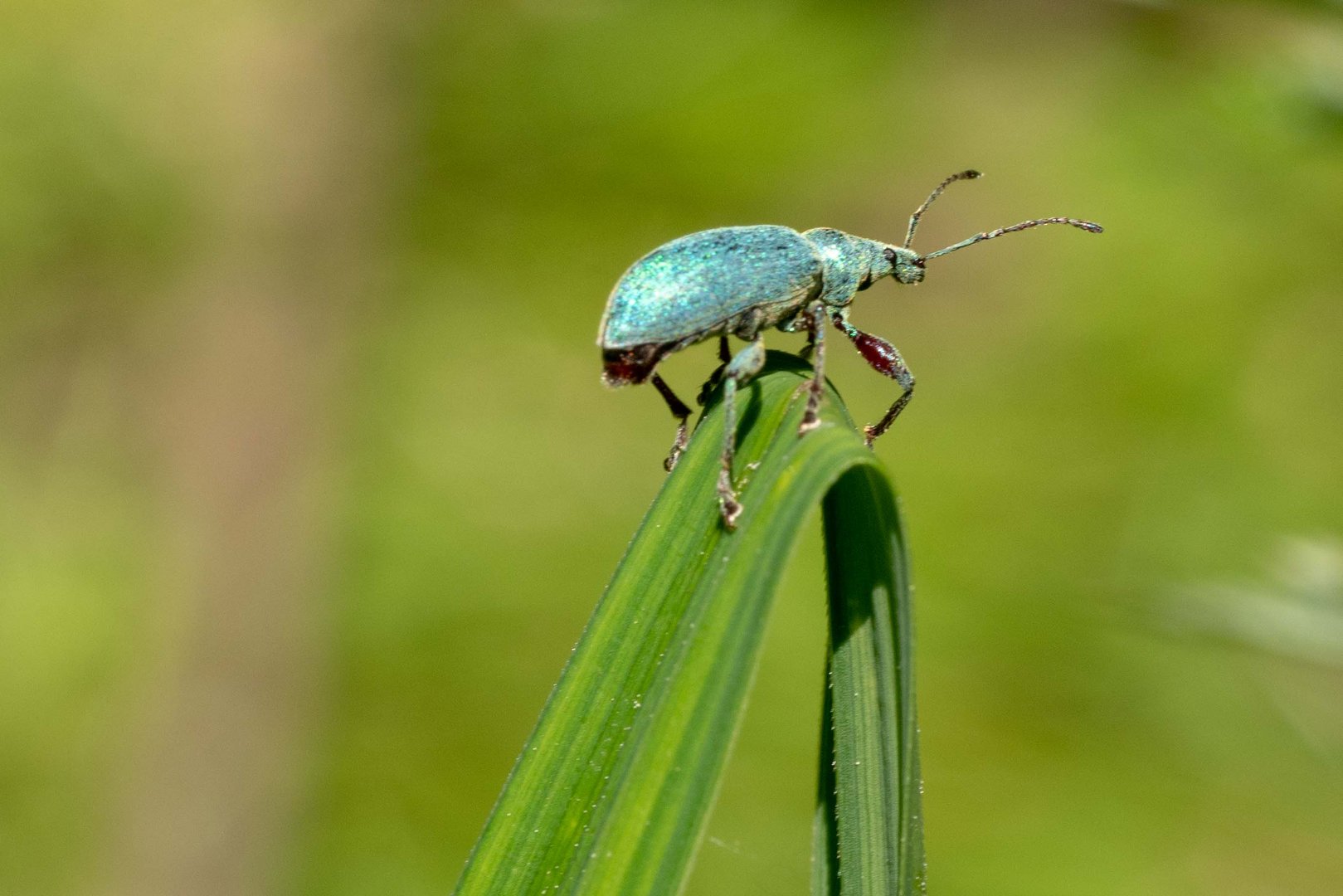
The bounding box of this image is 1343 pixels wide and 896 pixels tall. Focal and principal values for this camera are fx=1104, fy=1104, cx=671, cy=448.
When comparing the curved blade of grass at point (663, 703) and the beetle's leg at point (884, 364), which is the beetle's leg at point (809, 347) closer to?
the beetle's leg at point (884, 364)

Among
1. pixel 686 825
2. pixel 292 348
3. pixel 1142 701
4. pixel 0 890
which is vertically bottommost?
pixel 0 890

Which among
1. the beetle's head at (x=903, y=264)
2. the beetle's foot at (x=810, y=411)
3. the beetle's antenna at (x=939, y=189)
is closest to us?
the beetle's foot at (x=810, y=411)

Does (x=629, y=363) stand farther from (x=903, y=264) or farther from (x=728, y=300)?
(x=903, y=264)

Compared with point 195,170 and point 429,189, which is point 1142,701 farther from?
point 195,170

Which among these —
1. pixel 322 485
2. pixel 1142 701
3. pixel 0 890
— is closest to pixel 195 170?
pixel 322 485

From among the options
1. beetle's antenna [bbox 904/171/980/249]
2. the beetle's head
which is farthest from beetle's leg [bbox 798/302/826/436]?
beetle's antenna [bbox 904/171/980/249]

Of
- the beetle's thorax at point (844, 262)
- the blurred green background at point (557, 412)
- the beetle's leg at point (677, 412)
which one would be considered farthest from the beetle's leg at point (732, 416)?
the blurred green background at point (557, 412)
